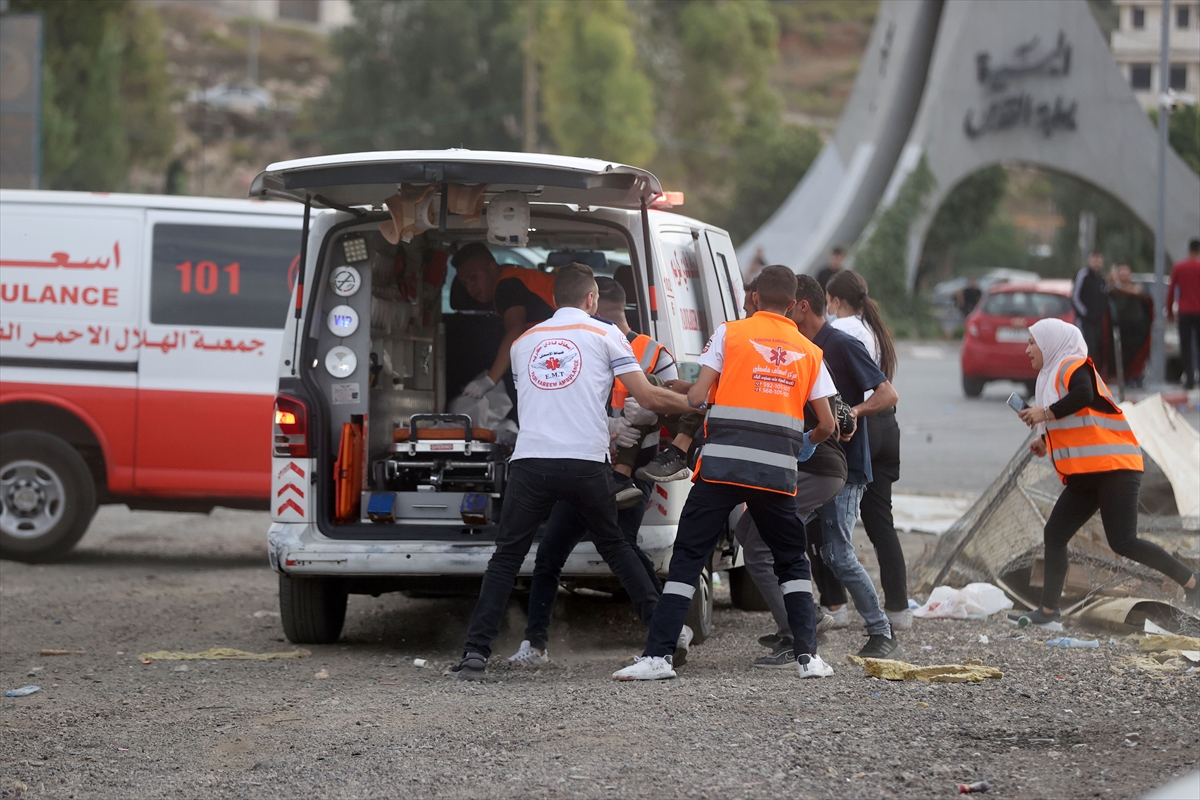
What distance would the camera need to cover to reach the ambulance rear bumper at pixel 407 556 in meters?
6.33

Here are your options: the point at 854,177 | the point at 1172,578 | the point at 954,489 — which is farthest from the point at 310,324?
the point at 854,177

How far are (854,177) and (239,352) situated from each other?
30.3 m

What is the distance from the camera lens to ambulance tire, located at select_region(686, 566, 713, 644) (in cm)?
663

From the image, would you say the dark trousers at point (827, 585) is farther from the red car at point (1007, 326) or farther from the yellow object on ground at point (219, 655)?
the red car at point (1007, 326)

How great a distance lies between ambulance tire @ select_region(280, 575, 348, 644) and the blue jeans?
227cm

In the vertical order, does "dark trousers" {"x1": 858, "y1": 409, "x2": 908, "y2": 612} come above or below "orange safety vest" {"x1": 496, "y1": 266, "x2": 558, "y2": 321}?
below

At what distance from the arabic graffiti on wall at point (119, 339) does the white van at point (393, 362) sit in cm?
225

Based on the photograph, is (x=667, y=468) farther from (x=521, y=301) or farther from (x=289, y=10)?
(x=289, y=10)

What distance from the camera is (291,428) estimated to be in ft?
21.4

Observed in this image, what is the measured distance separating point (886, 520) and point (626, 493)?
5.11 ft

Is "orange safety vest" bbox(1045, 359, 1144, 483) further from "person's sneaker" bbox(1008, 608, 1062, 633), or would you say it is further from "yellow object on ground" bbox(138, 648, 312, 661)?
"yellow object on ground" bbox(138, 648, 312, 661)

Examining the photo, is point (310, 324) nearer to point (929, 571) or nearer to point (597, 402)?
point (597, 402)

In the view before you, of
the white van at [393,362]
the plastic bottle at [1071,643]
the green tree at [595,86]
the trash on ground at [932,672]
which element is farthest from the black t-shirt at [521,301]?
the green tree at [595,86]

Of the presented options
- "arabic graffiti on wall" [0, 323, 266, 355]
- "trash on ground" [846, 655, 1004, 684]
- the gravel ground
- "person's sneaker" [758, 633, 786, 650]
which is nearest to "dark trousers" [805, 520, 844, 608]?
the gravel ground
